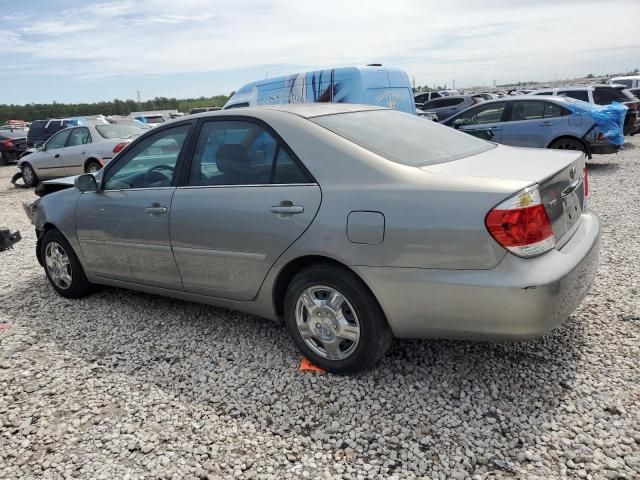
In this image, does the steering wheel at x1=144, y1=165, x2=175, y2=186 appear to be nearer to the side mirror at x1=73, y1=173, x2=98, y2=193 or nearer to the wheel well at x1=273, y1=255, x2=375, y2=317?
Result: the side mirror at x1=73, y1=173, x2=98, y2=193

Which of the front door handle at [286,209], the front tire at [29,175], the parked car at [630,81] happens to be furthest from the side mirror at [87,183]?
the parked car at [630,81]

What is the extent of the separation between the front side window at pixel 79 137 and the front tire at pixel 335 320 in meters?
10.6

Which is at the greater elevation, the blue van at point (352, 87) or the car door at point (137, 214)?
the blue van at point (352, 87)

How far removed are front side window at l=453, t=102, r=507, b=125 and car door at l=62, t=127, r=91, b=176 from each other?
27.8ft

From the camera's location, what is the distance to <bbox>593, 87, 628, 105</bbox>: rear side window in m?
14.2

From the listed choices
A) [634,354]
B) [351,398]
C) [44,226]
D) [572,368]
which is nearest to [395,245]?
[351,398]

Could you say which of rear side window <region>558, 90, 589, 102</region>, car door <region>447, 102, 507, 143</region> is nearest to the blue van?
car door <region>447, 102, 507, 143</region>

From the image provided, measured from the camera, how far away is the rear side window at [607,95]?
560 inches

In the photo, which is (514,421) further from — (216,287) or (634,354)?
(216,287)

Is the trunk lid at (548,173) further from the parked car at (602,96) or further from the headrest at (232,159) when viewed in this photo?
the parked car at (602,96)

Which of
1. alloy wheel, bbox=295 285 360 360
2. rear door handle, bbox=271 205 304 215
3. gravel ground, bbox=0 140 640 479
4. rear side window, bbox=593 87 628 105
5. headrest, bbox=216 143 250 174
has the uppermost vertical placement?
headrest, bbox=216 143 250 174

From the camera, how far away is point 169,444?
2672 millimetres

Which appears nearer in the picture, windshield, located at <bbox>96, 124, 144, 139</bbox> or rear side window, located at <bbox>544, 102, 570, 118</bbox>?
rear side window, located at <bbox>544, 102, 570, 118</bbox>

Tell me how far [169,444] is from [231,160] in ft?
5.84
